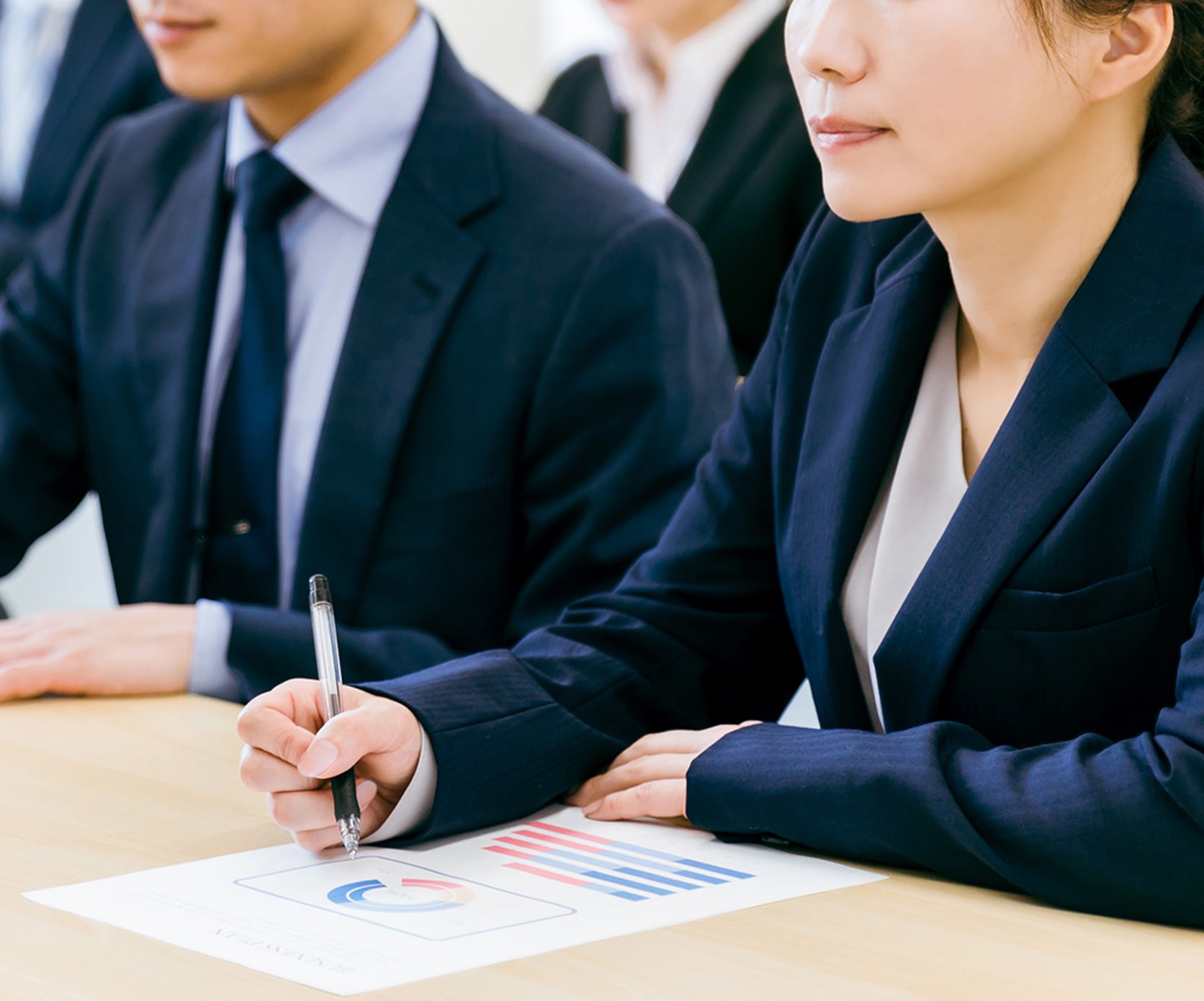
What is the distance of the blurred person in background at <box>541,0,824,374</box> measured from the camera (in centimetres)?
293

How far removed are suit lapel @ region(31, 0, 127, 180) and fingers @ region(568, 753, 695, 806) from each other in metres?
2.59

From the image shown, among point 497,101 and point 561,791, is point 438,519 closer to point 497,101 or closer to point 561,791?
point 497,101

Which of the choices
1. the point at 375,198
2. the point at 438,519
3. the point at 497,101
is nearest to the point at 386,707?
the point at 438,519

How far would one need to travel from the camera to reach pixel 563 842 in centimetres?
107

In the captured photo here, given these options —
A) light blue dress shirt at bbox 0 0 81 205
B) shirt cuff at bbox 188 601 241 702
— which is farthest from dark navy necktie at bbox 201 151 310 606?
light blue dress shirt at bbox 0 0 81 205

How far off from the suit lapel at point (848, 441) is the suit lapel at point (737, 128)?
1.72 metres

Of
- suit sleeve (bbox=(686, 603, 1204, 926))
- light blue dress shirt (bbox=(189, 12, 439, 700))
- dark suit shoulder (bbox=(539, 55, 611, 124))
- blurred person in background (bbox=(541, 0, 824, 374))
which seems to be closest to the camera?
suit sleeve (bbox=(686, 603, 1204, 926))

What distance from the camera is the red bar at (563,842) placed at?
3.43ft

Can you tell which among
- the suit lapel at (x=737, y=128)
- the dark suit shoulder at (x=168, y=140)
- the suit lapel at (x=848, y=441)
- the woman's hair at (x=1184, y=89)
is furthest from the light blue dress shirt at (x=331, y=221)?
the suit lapel at (x=737, y=128)

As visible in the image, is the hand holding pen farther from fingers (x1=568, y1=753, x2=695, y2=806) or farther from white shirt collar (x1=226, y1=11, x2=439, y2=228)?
white shirt collar (x1=226, y1=11, x2=439, y2=228)

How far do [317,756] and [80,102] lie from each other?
2701mm

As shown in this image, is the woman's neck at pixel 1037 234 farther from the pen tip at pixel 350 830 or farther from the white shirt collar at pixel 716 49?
the white shirt collar at pixel 716 49

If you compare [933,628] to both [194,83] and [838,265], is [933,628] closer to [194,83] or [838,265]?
[838,265]

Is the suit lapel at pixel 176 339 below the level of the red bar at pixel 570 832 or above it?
above
